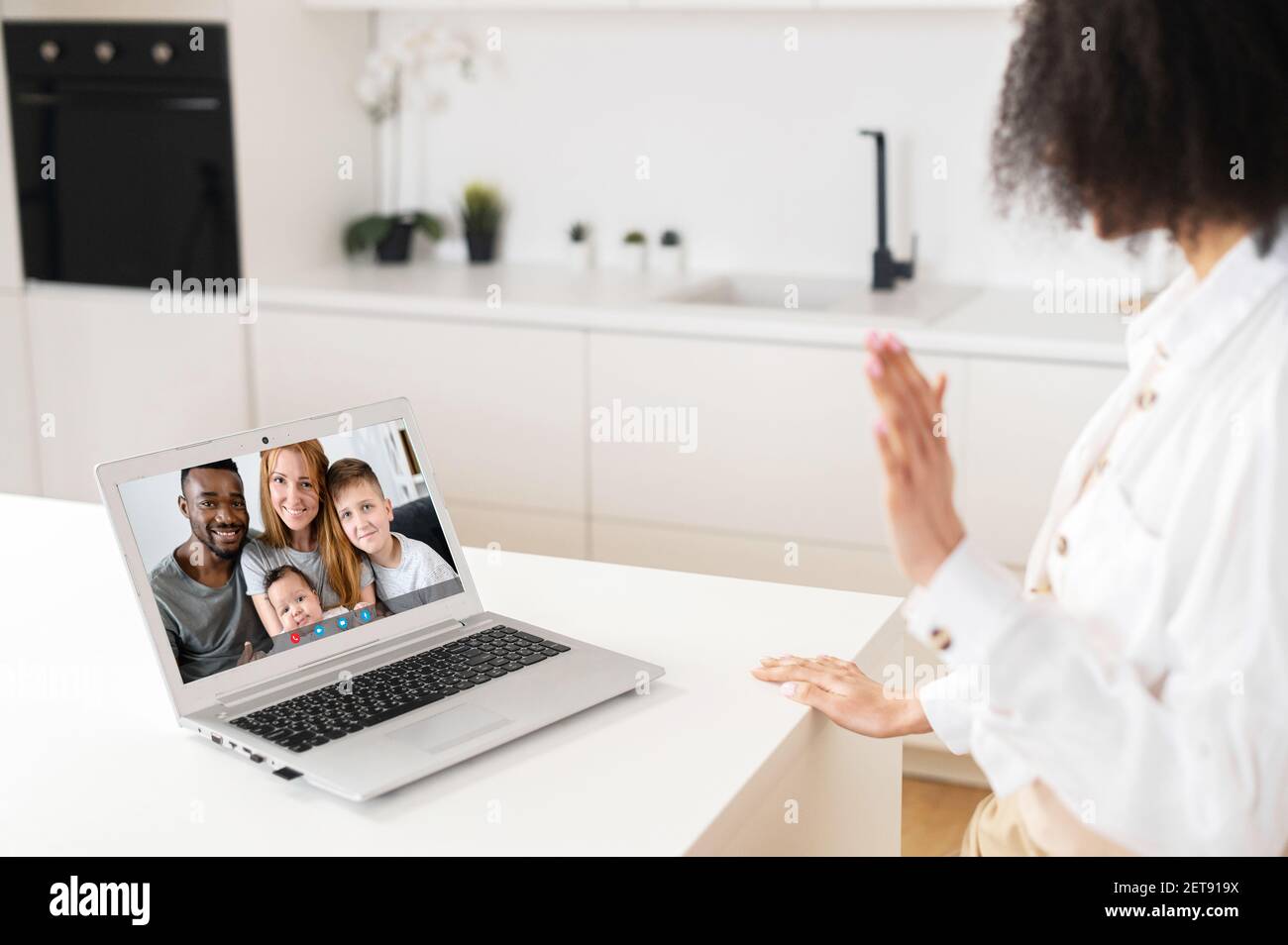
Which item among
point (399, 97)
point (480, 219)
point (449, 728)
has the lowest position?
point (449, 728)

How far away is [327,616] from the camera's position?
4.21 ft

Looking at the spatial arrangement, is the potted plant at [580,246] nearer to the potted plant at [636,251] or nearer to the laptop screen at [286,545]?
the potted plant at [636,251]

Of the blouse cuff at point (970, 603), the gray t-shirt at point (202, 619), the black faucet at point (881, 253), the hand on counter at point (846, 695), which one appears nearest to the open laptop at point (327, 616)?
the gray t-shirt at point (202, 619)

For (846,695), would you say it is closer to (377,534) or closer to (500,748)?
(500,748)

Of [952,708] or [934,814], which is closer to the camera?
[952,708]

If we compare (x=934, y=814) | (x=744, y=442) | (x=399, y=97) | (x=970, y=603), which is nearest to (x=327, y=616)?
(x=970, y=603)

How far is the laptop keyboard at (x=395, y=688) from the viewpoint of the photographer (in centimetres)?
116

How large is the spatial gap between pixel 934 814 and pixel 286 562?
186cm

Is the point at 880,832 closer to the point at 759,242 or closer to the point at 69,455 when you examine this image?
the point at 759,242

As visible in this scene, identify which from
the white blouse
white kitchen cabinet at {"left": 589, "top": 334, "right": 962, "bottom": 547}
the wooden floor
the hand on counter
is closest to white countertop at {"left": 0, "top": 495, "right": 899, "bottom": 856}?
the hand on counter

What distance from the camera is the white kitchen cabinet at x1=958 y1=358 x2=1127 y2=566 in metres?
2.60

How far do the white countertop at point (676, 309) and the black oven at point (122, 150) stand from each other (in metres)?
0.22

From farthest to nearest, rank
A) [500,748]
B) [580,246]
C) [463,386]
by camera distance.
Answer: [580,246]
[463,386]
[500,748]
